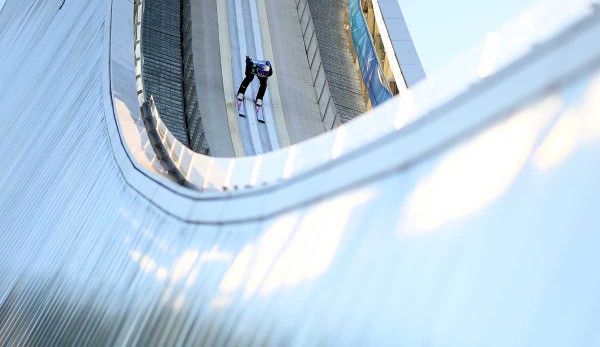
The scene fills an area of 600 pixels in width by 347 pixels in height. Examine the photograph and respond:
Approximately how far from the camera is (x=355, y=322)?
14.3 ft

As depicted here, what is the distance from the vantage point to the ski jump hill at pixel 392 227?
348 cm

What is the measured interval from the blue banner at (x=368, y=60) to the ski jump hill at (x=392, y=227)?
8412mm

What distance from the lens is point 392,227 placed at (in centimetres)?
444

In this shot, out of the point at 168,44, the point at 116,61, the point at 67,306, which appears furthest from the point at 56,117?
the point at 168,44

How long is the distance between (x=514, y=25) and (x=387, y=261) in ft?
3.21

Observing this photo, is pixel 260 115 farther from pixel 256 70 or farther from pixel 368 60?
pixel 368 60

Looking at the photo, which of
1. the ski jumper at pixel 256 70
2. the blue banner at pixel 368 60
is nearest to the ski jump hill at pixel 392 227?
the ski jumper at pixel 256 70

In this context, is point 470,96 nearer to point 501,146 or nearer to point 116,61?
point 501,146

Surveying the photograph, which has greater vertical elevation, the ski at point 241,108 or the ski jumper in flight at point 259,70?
the ski jumper in flight at point 259,70

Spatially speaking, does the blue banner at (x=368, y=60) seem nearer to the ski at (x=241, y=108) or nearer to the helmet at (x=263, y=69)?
the helmet at (x=263, y=69)

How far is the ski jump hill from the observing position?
3.48m

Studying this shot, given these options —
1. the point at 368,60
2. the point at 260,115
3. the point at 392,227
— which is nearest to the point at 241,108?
the point at 260,115

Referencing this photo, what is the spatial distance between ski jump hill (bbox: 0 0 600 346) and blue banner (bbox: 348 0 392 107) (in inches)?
331

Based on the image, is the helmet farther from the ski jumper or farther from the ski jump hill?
the ski jump hill
